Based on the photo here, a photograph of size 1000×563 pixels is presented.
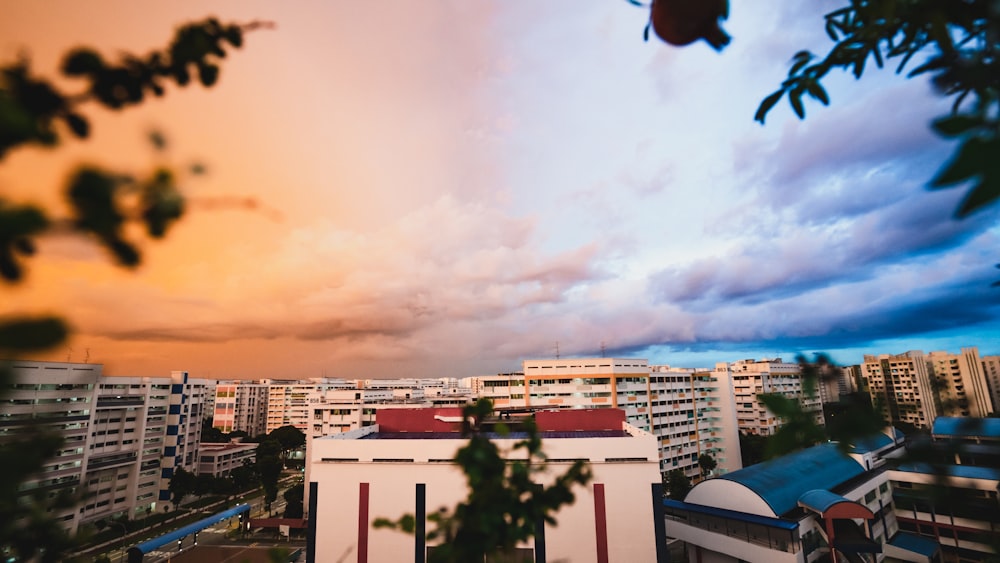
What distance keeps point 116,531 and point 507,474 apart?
46405mm

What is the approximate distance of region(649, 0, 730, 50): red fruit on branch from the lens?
4.83ft

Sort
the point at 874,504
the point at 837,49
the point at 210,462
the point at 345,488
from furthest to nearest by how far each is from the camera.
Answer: the point at 210,462
the point at 874,504
the point at 345,488
the point at 837,49

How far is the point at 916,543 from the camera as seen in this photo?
20688 millimetres

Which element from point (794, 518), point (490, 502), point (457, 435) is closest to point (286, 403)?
point (457, 435)

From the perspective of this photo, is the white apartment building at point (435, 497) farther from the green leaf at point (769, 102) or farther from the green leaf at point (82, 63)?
the green leaf at point (82, 63)

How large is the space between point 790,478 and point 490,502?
25059 mm

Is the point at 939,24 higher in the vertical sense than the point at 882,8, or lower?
lower

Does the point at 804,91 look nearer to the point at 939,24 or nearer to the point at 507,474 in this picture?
the point at 939,24

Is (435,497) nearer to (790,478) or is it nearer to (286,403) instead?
(790,478)

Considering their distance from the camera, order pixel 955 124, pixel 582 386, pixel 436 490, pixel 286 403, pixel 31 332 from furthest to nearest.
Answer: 1. pixel 286 403
2. pixel 582 386
3. pixel 436 490
4. pixel 955 124
5. pixel 31 332

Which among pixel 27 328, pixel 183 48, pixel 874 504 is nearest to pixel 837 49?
pixel 183 48

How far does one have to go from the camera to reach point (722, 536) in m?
18.7

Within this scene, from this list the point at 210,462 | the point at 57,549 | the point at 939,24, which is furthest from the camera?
the point at 210,462

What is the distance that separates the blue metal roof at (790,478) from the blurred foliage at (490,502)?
19.2 meters
